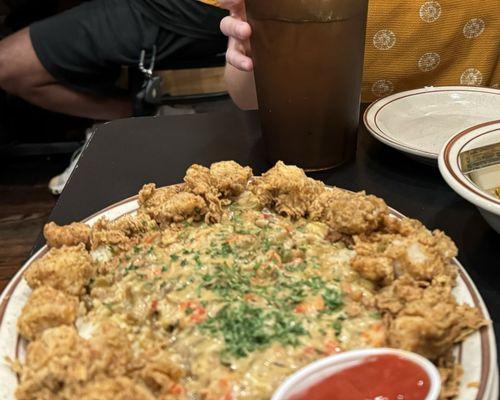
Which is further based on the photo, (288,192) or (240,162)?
(240,162)

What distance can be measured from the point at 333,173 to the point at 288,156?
0.12 m

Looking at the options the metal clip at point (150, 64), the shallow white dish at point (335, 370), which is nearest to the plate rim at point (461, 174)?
the shallow white dish at point (335, 370)

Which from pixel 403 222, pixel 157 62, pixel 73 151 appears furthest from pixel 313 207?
pixel 73 151

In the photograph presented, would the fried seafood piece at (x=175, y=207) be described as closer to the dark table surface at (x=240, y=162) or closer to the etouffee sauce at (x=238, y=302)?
the etouffee sauce at (x=238, y=302)

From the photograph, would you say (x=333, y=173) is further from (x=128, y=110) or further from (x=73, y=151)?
(x=73, y=151)

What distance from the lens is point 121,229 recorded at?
3.31ft

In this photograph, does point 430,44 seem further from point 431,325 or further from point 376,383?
point 376,383

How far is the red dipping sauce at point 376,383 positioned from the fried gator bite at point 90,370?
0.18 m

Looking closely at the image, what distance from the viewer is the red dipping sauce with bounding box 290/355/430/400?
2.10 feet

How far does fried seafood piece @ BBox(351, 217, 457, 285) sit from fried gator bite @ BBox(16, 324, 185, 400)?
333 mm

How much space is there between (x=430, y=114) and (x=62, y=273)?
3.59ft

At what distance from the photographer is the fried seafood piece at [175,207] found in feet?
3.37

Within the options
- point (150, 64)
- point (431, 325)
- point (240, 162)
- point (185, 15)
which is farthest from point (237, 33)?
point (150, 64)

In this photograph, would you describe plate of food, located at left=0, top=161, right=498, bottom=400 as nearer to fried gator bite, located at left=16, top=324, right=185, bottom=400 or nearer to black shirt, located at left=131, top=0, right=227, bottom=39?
fried gator bite, located at left=16, top=324, right=185, bottom=400
